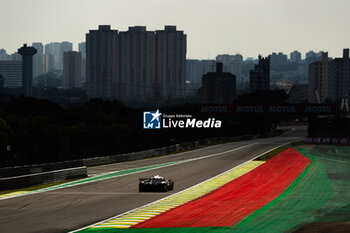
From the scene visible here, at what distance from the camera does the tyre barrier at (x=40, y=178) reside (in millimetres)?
38469

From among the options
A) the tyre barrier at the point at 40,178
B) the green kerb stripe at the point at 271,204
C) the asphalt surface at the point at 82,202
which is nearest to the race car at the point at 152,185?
the asphalt surface at the point at 82,202

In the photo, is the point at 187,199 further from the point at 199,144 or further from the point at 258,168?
the point at 199,144

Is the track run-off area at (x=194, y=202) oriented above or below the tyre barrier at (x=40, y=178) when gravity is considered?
below

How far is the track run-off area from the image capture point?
25969mm

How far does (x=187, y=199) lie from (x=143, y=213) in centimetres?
611

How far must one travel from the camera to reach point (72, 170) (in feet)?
155

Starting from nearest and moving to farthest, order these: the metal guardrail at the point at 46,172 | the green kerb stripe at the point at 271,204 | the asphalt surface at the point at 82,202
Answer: the asphalt surface at the point at 82,202 → the green kerb stripe at the point at 271,204 → the metal guardrail at the point at 46,172

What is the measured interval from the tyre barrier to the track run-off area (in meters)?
1.31

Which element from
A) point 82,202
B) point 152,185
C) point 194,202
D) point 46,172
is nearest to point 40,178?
point 46,172

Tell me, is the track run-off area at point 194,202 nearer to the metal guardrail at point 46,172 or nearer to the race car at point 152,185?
the race car at point 152,185

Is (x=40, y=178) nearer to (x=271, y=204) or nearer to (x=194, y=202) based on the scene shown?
(x=194, y=202)

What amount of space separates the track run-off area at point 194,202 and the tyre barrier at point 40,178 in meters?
1.31

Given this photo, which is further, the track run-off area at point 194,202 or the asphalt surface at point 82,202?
the track run-off area at point 194,202

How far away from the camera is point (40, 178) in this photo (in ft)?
139
